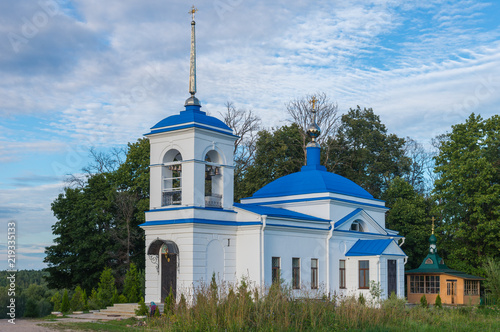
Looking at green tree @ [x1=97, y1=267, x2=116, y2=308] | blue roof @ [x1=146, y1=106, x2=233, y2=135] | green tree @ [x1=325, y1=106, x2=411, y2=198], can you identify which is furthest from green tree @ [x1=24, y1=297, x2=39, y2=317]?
green tree @ [x1=325, y1=106, x2=411, y2=198]

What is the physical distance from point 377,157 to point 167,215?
26.0m

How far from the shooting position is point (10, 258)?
586 inches

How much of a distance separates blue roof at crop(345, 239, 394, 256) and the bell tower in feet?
22.7

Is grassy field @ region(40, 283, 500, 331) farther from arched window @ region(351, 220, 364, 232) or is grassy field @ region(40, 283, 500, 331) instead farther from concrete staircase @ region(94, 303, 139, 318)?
arched window @ region(351, 220, 364, 232)

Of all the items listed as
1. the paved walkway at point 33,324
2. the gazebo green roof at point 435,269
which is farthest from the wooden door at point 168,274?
the gazebo green roof at point 435,269

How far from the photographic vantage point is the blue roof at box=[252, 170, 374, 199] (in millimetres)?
26672

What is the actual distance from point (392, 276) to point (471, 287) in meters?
5.97

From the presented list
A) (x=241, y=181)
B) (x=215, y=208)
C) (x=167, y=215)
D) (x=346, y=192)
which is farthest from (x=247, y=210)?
(x=241, y=181)

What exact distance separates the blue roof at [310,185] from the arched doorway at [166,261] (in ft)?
25.8

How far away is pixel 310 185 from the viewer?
26906 mm

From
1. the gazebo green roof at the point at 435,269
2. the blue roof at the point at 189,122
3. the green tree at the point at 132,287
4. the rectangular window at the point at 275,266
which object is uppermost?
the blue roof at the point at 189,122

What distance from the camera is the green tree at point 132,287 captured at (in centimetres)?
2377

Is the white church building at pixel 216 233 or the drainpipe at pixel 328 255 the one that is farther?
the drainpipe at pixel 328 255

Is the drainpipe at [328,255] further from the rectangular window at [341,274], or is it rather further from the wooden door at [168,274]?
the wooden door at [168,274]
